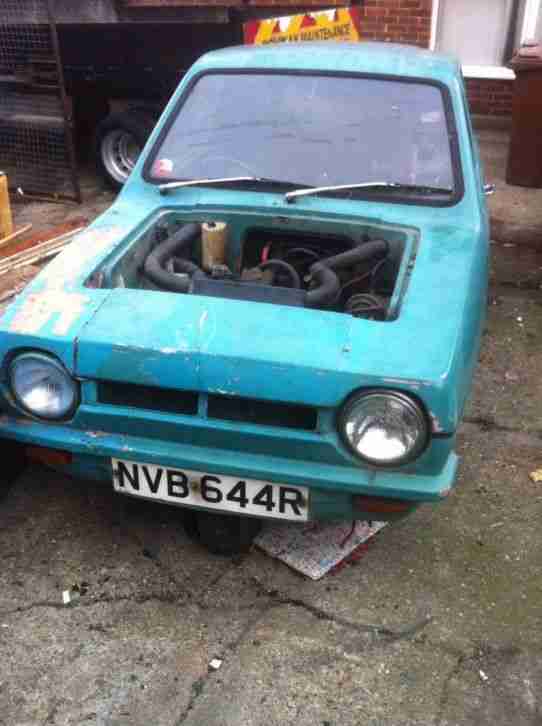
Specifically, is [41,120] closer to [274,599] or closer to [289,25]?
[289,25]

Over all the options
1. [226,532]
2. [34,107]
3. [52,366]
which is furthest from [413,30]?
[52,366]

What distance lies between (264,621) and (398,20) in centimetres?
699

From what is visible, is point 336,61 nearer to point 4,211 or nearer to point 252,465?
point 252,465

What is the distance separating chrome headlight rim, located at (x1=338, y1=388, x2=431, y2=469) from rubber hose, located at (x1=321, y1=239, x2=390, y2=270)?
89cm

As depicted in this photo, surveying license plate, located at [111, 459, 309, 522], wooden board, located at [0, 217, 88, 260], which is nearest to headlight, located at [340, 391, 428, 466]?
license plate, located at [111, 459, 309, 522]

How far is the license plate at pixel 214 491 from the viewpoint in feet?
7.76

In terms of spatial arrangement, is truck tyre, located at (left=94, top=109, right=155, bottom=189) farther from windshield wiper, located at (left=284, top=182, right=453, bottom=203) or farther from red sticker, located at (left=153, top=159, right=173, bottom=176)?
windshield wiper, located at (left=284, top=182, right=453, bottom=203)

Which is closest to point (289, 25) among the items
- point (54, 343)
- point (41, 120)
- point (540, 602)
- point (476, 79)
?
point (41, 120)

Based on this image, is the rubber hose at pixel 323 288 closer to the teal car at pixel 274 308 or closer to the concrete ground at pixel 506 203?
the teal car at pixel 274 308

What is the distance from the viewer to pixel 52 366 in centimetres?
236

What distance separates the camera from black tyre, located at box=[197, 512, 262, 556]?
272 centimetres

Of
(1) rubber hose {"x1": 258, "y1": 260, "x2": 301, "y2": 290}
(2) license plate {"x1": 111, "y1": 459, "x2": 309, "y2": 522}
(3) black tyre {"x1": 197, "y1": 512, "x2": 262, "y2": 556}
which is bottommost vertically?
(3) black tyre {"x1": 197, "y1": 512, "x2": 262, "y2": 556}

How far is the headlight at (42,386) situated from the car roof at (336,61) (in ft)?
6.05

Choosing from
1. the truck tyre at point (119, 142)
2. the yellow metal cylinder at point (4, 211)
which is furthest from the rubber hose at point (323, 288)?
the truck tyre at point (119, 142)
